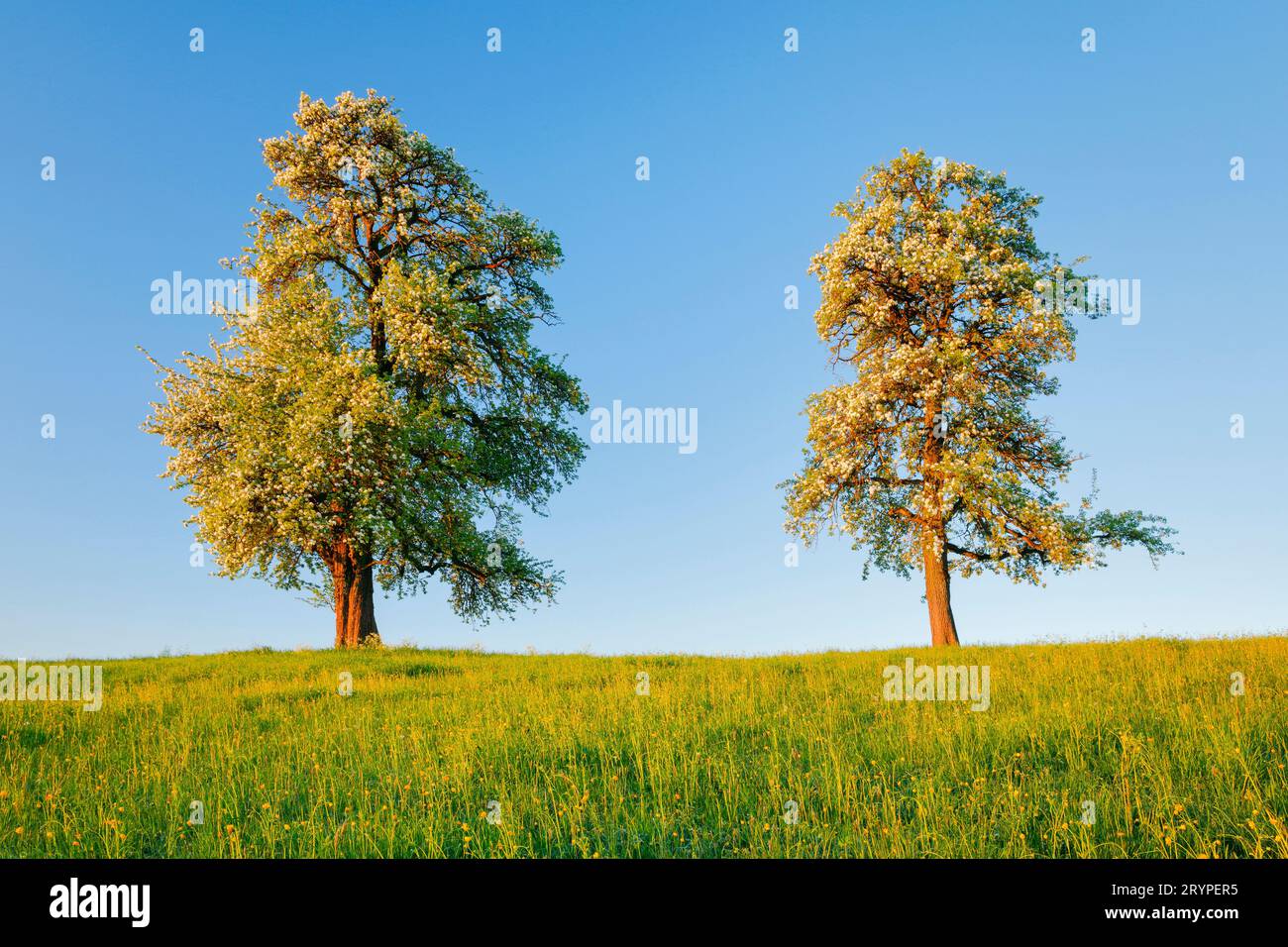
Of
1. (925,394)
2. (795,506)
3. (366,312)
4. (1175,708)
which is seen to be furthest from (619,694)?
(366,312)

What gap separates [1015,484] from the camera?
21.4 m

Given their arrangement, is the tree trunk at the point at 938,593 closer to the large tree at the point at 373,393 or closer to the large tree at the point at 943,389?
the large tree at the point at 943,389

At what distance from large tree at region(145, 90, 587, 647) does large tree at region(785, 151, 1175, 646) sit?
8.86 meters

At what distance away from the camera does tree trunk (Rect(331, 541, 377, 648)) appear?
22.5 metres

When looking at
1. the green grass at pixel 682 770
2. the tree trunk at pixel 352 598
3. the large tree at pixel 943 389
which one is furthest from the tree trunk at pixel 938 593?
the tree trunk at pixel 352 598

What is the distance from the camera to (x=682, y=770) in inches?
321

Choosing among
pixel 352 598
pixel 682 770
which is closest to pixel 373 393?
pixel 352 598

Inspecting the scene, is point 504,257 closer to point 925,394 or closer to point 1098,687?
point 925,394

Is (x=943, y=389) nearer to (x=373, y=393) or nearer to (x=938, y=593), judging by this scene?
(x=938, y=593)

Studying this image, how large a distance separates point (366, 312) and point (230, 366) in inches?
172

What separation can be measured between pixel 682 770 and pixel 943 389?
17.3 m

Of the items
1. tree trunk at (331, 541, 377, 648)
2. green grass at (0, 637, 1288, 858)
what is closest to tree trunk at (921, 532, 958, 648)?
green grass at (0, 637, 1288, 858)

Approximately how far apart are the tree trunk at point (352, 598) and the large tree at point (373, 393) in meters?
0.06

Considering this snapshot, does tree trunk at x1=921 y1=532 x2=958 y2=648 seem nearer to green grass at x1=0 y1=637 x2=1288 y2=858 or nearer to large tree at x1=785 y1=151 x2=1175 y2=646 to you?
large tree at x1=785 y1=151 x2=1175 y2=646
